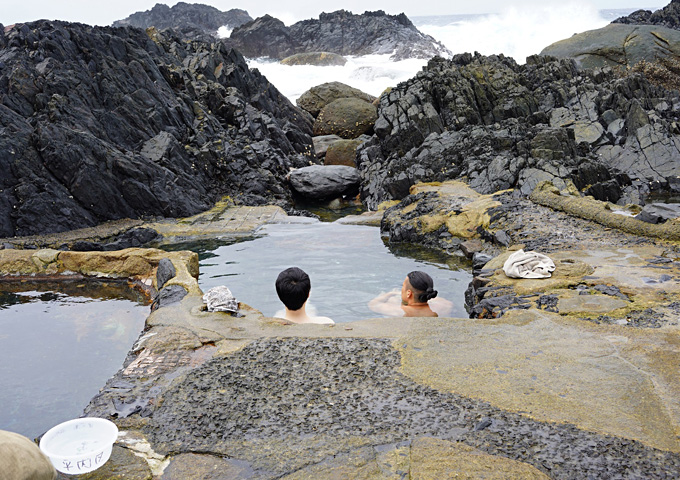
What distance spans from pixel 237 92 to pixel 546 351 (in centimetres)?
2104

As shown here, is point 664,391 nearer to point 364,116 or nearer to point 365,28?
point 364,116

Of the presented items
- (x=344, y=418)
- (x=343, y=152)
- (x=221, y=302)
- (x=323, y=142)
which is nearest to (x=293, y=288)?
(x=221, y=302)

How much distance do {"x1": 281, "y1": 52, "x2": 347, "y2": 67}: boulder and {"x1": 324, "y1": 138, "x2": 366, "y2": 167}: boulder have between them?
25179mm

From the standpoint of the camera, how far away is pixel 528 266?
21.3ft

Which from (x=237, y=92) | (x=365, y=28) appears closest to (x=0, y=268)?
(x=237, y=92)

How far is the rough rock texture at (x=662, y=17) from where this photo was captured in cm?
4053

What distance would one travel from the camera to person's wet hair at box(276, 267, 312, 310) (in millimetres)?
5340

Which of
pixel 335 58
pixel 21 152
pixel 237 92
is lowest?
pixel 21 152

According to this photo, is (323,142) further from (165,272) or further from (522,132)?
(165,272)

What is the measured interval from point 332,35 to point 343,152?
39.3 metres

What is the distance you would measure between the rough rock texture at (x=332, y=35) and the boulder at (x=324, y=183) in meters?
37.5

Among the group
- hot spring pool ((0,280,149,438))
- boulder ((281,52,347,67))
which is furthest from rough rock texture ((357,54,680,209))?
boulder ((281,52,347,67))

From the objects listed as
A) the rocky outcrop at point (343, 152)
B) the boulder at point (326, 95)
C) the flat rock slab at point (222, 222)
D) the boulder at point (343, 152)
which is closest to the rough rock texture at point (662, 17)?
the boulder at point (326, 95)

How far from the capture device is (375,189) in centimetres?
1786
